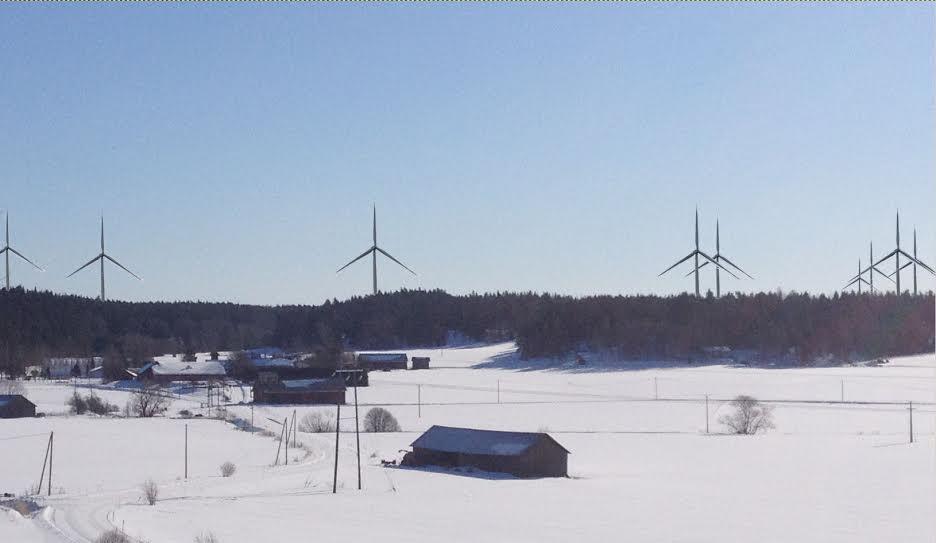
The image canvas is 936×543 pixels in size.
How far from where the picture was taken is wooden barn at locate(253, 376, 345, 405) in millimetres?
89812

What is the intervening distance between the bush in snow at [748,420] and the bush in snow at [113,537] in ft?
142

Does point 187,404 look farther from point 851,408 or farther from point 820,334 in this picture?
point 820,334

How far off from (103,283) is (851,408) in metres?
91.6

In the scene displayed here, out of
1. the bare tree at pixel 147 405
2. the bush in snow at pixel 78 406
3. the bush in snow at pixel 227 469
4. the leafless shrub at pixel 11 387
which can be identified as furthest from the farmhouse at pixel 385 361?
the bush in snow at pixel 227 469

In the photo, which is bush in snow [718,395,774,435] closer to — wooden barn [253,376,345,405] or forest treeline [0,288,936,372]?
wooden barn [253,376,345,405]

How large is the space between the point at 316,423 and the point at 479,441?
20.6 m

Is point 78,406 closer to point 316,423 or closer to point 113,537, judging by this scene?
point 316,423

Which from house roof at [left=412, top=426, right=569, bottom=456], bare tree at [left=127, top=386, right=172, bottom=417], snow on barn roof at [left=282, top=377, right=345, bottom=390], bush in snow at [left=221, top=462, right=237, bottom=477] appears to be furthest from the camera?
snow on barn roof at [left=282, top=377, right=345, bottom=390]

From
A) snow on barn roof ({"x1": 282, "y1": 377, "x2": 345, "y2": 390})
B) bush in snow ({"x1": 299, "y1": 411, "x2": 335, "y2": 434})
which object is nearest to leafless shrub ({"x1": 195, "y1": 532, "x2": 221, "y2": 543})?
bush in snow ({"x1": 299, "y1": 411, "x2": 335, "y2": 434})

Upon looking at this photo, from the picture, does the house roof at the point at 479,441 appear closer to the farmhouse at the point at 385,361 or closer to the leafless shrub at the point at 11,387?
the leafless shrub at the point at 11,387

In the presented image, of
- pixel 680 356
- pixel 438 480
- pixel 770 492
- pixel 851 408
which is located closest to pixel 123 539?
pixel 438 480

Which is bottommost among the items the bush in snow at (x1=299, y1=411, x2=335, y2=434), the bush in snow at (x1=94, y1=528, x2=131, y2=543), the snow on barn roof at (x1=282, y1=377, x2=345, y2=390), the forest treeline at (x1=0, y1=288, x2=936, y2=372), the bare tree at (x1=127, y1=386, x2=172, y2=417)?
the bush in snow at (x1=299, y1=411, x2=335, y2=434)

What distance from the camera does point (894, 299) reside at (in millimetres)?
140000

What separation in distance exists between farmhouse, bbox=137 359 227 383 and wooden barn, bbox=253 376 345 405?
21.7 m
